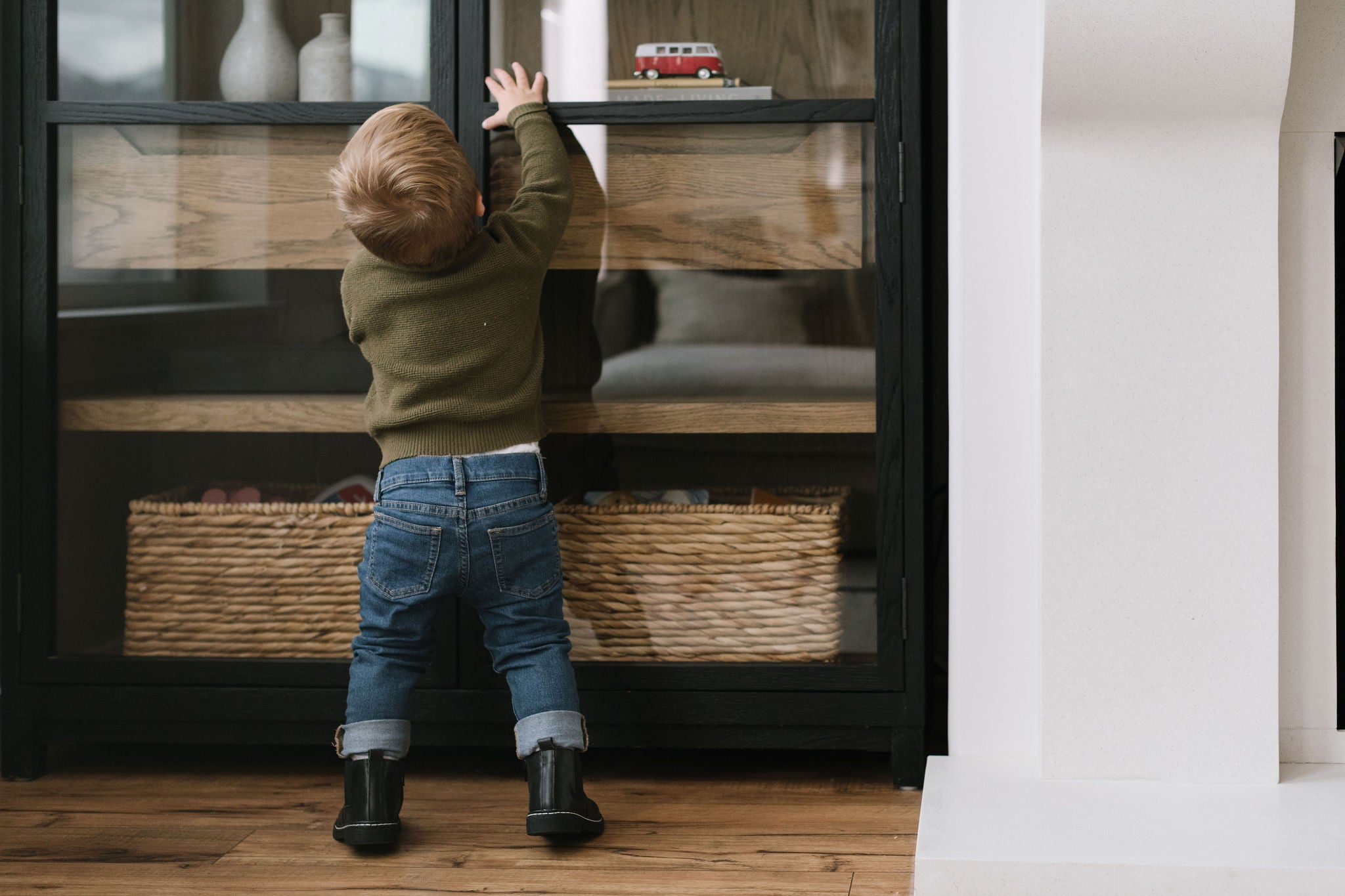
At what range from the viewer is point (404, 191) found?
1.61 metres

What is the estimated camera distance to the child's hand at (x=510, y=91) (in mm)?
1850

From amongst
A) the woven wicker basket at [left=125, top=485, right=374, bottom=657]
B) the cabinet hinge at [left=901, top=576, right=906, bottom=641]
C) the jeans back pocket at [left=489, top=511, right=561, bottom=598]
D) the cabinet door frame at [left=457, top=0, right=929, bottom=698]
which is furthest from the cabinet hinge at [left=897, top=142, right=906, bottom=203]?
the woven wicker basket at [left=125, top=485, right=374, bottom=657]

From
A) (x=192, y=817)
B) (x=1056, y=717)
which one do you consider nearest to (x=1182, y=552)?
(x=1056, y=717)

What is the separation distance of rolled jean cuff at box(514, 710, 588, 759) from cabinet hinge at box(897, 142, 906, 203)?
831mm

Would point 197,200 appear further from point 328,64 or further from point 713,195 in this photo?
point 713,195

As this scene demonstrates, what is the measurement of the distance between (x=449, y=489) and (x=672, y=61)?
0.70 m

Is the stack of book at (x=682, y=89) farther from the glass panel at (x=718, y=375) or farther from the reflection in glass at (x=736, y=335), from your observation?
the reflection in glass at (x=736, y=335)

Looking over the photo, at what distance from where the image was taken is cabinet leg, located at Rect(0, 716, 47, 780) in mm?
1939

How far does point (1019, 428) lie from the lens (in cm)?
180

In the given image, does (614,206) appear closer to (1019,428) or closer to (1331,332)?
(1019,428)

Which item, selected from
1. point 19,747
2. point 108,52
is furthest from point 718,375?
point 19,747

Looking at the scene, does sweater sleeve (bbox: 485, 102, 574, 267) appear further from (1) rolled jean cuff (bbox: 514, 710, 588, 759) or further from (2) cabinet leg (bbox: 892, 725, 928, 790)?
(2) cabinet leg (bbox: 892, 725, 928, 790)

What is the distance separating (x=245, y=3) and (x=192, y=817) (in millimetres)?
1156

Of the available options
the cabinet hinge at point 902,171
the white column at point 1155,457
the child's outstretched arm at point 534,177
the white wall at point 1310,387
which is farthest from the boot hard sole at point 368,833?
the white wall at point 1310,387
